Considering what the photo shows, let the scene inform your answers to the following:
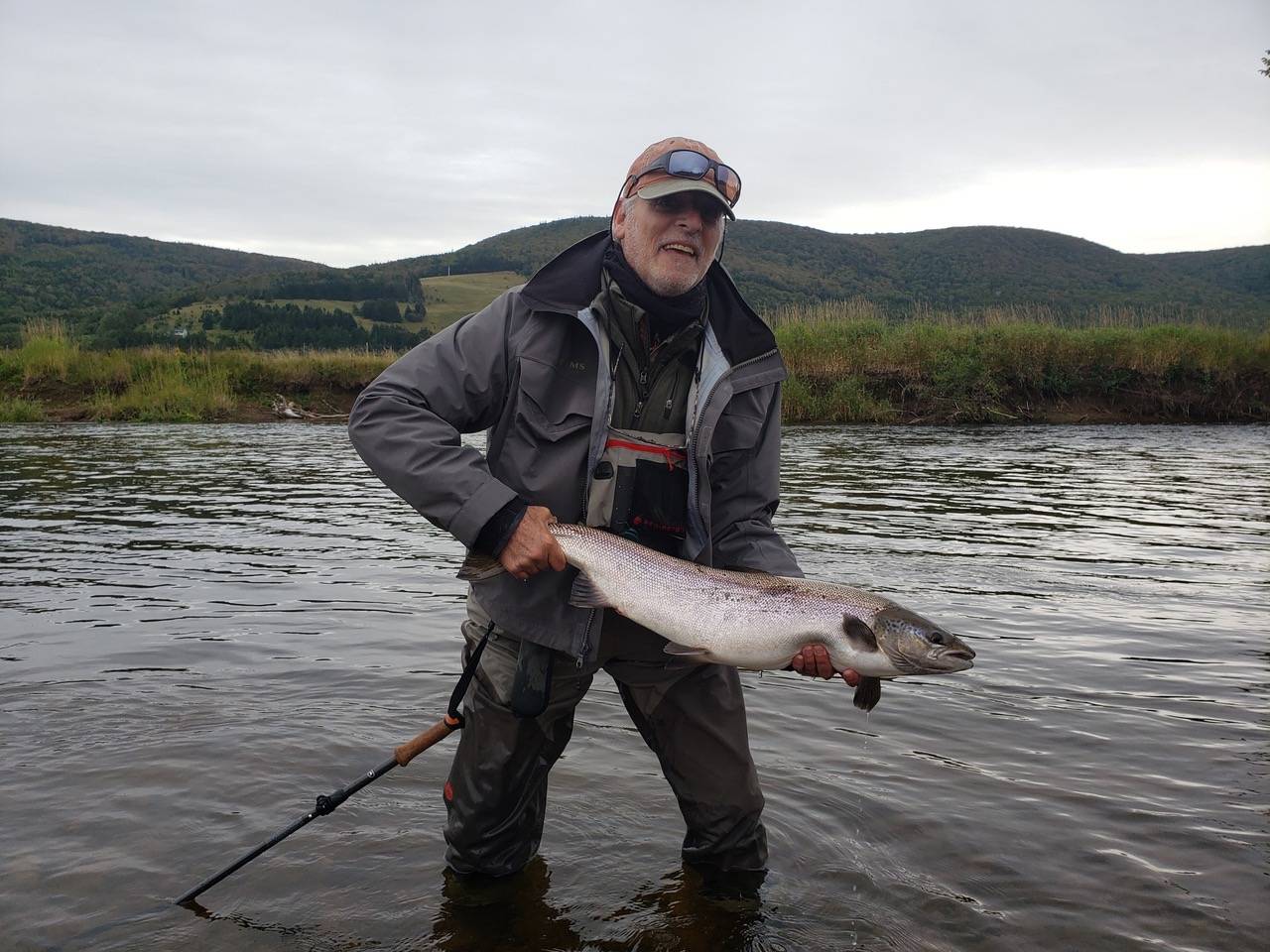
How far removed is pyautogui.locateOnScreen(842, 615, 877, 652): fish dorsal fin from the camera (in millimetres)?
3328

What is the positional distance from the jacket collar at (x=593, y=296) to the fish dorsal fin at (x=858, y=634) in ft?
3.22

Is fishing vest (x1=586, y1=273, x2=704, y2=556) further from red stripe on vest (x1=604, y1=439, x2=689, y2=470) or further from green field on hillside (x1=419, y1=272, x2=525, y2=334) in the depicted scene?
green field on hillside (x1=419, y1=272, x2=525, y2=334)

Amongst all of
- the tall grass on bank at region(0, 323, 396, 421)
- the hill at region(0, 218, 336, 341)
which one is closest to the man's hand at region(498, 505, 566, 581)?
the tall grass on bank at region(0, 323, 396, 421)

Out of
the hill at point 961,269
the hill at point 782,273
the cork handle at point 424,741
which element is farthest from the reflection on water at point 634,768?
the hill at point 961,269

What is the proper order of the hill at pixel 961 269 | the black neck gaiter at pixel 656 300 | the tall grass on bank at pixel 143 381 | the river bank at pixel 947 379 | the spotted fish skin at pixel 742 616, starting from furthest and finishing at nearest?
the hill at pixel 961 269 → the tall grass on bank at pixel 143 381 → the river bank at pixel 947 379 → the black neck gaiter at pixel 656 300 → the spotted fish skin at pixel 742 616

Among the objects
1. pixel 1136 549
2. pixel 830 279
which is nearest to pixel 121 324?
pixel 1136 549

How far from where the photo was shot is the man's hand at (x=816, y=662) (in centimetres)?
337

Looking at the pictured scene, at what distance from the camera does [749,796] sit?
Answer: 12.2ft

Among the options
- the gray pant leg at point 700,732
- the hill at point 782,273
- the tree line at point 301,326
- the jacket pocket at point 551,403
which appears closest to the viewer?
the jacket pocket at point 551,403

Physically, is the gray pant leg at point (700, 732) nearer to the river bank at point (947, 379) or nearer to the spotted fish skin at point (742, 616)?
the spotted fish skin at point (742, 616)

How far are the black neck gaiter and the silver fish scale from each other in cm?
80

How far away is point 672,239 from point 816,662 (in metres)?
1.53

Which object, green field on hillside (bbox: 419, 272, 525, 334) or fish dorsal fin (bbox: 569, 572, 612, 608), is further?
green field on hillside (bbox: 419, 272, 525, 334)

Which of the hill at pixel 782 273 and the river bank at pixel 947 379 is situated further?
the hill at pixel 782 273
